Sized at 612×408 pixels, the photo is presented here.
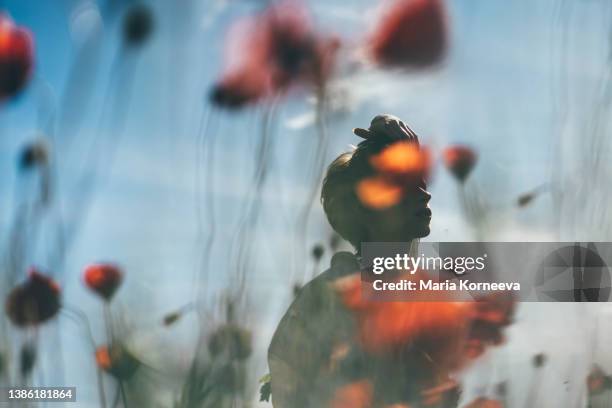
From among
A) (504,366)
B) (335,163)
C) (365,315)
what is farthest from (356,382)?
(335,163)


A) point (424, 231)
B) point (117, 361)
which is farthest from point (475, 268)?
point (117, 361)

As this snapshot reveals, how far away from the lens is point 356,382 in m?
0.86

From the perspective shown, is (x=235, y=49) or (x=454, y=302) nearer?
(x=235, y=49)

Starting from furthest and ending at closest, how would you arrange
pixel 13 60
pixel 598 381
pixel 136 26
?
pixel 598 381
pixel 13 60
pixel 136 26

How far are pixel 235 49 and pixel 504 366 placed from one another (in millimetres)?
555

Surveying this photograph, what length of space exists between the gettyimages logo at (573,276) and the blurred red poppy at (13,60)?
771 mm

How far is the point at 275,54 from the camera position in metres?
0.75

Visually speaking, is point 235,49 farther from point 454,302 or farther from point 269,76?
point 454,302

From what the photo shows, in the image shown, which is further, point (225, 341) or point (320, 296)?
point (320, 296)

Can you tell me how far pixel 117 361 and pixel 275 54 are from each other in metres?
0.43

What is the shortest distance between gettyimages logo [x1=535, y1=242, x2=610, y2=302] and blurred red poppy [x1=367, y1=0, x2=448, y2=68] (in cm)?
35

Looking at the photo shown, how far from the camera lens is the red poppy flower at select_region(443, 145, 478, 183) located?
2.87 ft

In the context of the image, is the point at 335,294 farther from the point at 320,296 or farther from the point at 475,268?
the point at 475,268

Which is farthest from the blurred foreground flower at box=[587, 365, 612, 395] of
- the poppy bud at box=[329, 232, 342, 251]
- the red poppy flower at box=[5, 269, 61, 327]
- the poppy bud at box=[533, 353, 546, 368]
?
the red poppy flower at box=[5, 269, 61, 327]
